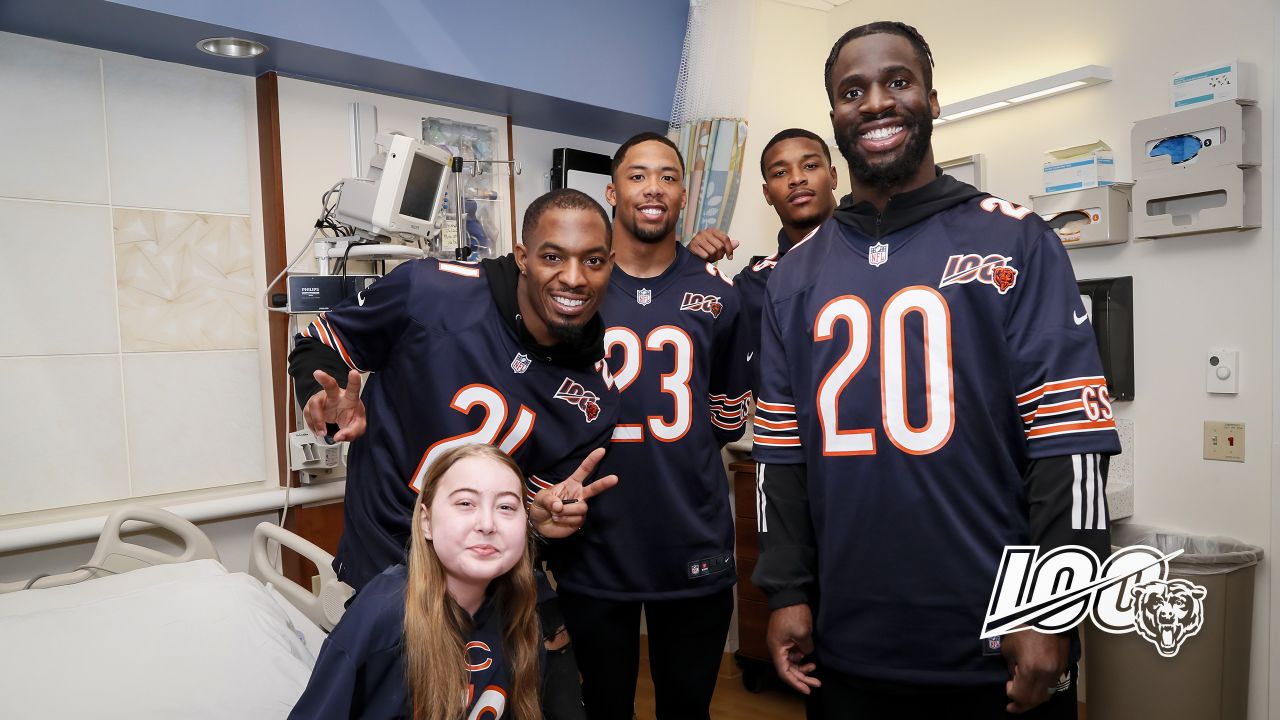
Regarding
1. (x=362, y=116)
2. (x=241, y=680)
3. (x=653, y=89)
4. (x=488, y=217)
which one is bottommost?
(x=241, y=680)

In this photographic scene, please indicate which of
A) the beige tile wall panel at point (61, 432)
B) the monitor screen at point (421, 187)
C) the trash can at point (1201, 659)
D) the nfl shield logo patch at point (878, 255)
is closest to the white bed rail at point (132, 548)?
the beige tile wall panel at point (61, 432)

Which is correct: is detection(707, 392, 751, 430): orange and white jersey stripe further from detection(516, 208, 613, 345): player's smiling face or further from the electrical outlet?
the electrical outlet

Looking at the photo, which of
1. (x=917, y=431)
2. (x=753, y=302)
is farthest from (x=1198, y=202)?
(x=917, y=431)

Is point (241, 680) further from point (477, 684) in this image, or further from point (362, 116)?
point (362, 116)

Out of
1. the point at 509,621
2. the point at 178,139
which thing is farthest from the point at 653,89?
the point at 509,621

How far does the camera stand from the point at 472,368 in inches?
67.3

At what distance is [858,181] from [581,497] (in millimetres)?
778

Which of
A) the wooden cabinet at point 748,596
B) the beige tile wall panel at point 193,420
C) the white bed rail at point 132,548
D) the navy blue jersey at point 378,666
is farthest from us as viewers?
the wooden cabinet at point 748,596

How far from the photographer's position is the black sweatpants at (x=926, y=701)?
121 centimetres

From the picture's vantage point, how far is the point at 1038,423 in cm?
118

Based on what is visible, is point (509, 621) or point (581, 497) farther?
point (581, 497)

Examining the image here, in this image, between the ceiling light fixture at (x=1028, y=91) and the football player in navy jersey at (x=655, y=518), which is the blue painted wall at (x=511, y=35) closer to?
the ceiling light fixture at (x=1028, y=91)

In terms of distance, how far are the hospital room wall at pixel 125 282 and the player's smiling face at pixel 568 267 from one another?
1.56m

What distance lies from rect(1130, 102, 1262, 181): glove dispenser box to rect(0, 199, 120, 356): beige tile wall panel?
322cm
